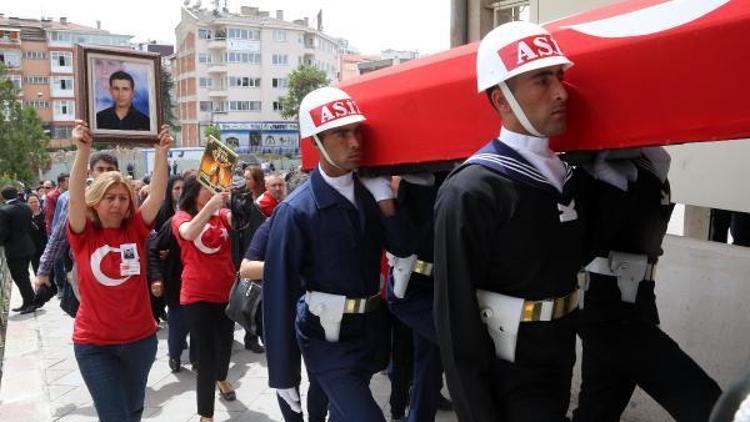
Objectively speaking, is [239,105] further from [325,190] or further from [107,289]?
[325,190]

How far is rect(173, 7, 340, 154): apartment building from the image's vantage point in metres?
72.1

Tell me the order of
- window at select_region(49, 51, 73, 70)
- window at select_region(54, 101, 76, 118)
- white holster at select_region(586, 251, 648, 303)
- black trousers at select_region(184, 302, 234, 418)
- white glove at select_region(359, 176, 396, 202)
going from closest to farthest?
white holster at select_region(586, 251, 648, 303) < white glove at select_region(359, 176, 396, 202) < black trousers at select_region(184, 302, 234, 418) < window at select_region(49, 51, 73, 70) < window at select_region(54, 101, 76, 118)

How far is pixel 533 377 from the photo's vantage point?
7.09 ft

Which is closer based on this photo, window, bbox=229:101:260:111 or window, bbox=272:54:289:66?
window, bbox=229:101:260:111

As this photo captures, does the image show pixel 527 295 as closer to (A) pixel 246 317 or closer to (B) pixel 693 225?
(A) pixel 246 317

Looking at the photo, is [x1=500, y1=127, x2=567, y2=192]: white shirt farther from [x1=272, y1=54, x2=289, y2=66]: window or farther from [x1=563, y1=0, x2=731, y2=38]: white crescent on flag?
[x1=272, y1=54, x2=289, y2=66]: window

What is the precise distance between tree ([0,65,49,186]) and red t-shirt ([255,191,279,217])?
34.7 metres

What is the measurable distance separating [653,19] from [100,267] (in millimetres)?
3050

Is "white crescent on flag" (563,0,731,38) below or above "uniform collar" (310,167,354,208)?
above

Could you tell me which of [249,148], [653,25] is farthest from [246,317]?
[249,148]

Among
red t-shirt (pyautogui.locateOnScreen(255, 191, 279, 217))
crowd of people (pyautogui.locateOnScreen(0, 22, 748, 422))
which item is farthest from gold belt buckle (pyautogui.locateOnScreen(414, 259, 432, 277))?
red t-shirt (pyautogui.locateOnScreen(255, 191, 279, 217))

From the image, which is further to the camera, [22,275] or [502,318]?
[22,275]

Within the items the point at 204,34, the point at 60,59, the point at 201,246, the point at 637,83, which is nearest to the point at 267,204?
the point at 201,246

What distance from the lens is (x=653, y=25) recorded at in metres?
2.02
